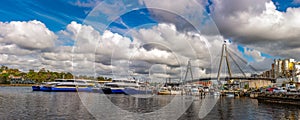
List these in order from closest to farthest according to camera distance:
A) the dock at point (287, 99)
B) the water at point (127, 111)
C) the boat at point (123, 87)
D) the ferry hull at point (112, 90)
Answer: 1. the water at point (127, 111)
2. the dock at point (287, 99)
3. the ferry hull at point (112, 90)
4. the boat at point (123, 87)

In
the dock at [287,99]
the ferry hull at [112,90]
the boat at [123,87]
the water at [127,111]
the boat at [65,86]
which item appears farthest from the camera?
the boat at [65,86]


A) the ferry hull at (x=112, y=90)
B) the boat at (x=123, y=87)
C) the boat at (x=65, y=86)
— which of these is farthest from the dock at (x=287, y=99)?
the boat at (x=65, y=86)

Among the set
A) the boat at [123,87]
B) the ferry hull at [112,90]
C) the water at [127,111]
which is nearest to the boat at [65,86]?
the ferry hull at [112,90]

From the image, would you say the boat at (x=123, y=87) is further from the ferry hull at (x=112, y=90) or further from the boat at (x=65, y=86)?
the boat at (x=65, y=86)

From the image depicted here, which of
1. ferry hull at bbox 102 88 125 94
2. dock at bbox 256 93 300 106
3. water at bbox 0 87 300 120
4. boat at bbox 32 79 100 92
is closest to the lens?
water at bbox 0 87 300 120

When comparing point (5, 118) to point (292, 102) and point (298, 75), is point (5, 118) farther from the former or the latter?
point (298, 75)

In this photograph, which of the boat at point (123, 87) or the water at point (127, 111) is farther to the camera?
the boat at point (123, 87)

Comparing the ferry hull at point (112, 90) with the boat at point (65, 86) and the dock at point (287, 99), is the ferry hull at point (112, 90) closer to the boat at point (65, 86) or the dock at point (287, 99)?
the boat at point (65, 86)

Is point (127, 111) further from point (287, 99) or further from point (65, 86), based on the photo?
point (65, 86)

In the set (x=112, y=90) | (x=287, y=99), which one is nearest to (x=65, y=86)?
(x=112, y=90)

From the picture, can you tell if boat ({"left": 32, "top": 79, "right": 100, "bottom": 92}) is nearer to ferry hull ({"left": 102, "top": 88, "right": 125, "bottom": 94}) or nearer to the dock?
ferry hull ({"left": 102, "top": 88, "right": 125, "bottom": 94})

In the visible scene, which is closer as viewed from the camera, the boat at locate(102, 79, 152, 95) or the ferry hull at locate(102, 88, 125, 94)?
the ferry hull at locate(102, 88, 125, 94)

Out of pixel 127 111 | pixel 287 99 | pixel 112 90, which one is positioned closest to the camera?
pixel 127 111

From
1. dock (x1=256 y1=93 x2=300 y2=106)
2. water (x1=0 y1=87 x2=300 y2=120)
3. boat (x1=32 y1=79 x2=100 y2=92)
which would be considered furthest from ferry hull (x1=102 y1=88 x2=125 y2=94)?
dock (x1=256 y1=93 x2=300 y2=106)
